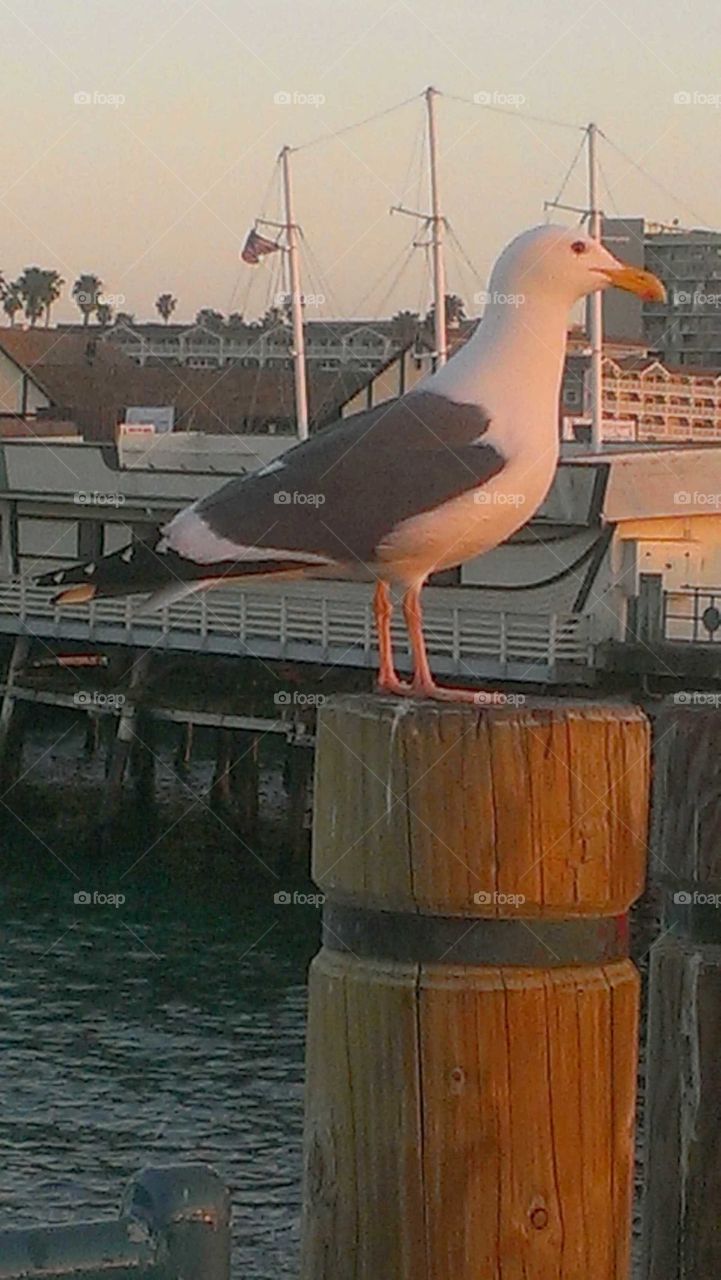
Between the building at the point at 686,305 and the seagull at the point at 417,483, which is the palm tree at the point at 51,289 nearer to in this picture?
the building at the point at 686,305

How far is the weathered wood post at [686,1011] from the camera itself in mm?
4047

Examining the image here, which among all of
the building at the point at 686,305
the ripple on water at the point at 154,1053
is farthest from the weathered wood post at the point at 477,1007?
the building at the point at 686,305

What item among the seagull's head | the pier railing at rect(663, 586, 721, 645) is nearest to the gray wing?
the seagull's head

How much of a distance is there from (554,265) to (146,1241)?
14.8ft

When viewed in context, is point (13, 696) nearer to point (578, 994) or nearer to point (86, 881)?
point (86, 881)

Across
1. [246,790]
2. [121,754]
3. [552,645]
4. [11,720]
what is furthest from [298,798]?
[11,720]

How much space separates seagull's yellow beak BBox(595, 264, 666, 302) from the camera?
646 centimetres

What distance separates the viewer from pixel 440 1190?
3.11 meters

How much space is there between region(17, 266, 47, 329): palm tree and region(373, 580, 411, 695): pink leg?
114557 mm

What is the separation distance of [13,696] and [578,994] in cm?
3363

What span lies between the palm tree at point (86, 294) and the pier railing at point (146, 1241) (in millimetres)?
106827

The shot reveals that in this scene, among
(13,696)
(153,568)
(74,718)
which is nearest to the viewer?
(153,568)

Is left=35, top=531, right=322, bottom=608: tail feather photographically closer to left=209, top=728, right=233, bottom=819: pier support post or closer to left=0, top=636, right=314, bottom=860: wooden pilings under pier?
left=0, top=636, right=314, bottom=860: wooden pilings under pier

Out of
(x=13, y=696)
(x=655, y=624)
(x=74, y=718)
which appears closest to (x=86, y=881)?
(x=13, y=696)
